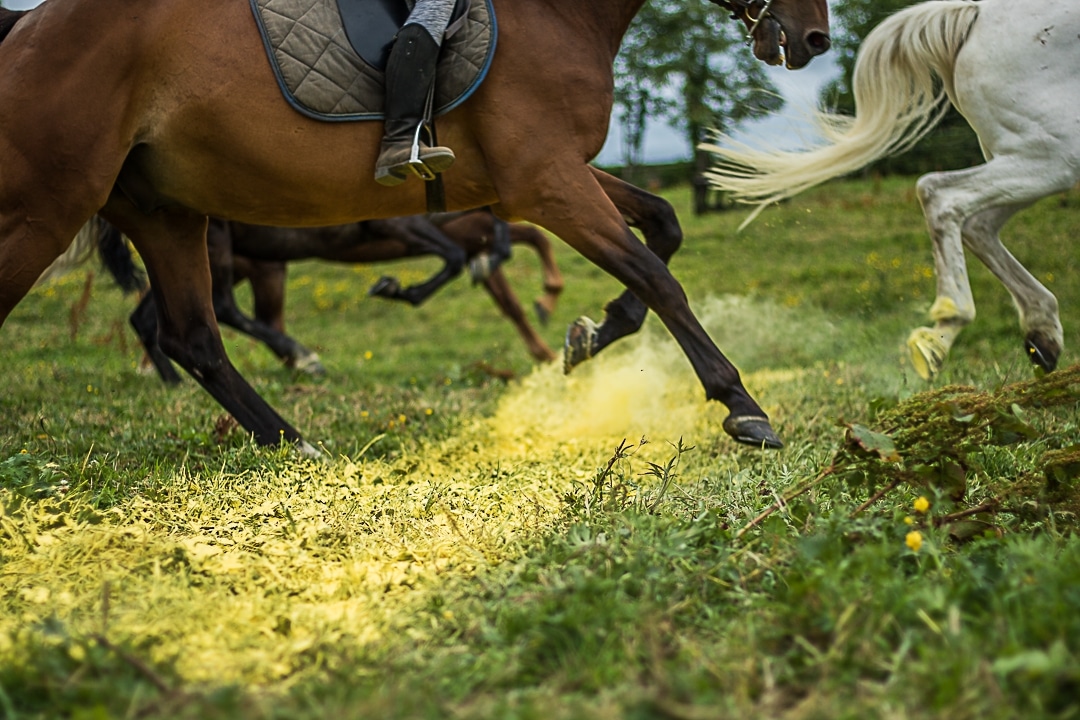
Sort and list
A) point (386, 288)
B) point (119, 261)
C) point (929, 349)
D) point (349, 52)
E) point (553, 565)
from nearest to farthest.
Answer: point (553, 565), point (349, 52), point (929, 349), point (119, 261), point (386, 288)

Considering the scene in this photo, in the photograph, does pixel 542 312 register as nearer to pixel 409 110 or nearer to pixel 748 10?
pixel 748 10

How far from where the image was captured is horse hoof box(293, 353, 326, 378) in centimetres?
791

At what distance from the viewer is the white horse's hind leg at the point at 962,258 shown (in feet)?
15.4

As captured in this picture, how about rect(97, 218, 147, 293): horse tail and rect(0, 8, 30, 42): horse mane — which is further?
rect(97, 218, 147, 293): horse tail

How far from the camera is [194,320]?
4.50m

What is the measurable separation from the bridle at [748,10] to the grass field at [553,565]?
Result: 1804 mm

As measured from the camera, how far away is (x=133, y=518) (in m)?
3.15

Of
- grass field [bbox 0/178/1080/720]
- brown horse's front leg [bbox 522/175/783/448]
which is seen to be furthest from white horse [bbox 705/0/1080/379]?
brown horse's front leg [bbox 522/175/783/448]

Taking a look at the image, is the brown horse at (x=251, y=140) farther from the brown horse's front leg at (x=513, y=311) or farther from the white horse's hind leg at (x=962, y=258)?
the brown horse's front leg at (x=513, y=311)

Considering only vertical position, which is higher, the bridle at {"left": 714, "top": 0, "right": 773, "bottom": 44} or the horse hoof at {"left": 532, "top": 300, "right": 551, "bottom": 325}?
the bridle at {"left": 714, "top": 0, "right": 773, "bottom": 44}

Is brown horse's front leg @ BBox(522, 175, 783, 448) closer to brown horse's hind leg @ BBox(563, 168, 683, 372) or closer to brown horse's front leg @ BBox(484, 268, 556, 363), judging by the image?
brown horse's hind leg @ BBox(563, 168, 683, 372)

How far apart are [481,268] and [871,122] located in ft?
15.4

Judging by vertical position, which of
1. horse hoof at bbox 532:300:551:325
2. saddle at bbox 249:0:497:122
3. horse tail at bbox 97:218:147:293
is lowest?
horse hoof at bbox 532:300:551:325

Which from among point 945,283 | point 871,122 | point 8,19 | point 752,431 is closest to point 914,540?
point 752,431
